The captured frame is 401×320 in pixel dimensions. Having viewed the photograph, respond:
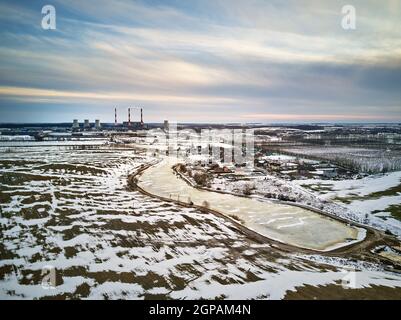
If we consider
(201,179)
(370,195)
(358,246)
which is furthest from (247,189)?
(358,246)

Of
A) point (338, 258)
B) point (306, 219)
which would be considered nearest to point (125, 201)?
point (306, 219)

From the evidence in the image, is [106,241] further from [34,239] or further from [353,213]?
[353,213]

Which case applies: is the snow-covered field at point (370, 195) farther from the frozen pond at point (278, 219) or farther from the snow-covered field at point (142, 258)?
the snow-covered field at point (142, 258)

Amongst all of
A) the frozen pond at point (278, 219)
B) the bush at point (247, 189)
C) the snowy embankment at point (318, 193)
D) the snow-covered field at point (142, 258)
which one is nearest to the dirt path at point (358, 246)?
the frozen pond at point (278, 219)

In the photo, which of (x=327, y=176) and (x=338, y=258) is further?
(x=327, y=176)
